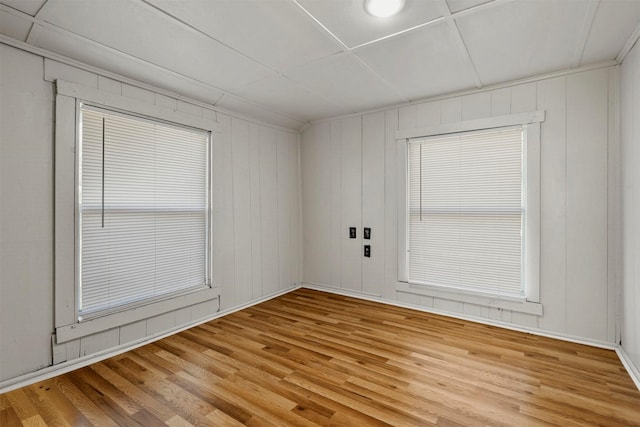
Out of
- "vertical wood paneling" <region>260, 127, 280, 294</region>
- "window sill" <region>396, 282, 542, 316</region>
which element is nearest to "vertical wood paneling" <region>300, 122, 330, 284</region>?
"vertical wood paneling" <region>260, 127, 280, 294</region>

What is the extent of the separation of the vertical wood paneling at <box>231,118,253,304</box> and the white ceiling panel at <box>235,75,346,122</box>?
21.0 inches

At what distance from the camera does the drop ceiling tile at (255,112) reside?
3.43 meters

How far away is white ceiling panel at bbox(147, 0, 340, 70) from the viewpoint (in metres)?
1.84

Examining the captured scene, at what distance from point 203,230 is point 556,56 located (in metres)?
3.67

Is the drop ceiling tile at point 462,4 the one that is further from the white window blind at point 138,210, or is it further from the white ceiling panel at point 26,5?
the white window blind at point 138,210

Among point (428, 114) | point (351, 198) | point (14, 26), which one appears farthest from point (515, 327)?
point (14, 26)

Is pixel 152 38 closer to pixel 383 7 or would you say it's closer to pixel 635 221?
pixel 383 7

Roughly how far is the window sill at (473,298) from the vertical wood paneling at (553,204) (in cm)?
13

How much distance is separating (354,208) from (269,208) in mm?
1165

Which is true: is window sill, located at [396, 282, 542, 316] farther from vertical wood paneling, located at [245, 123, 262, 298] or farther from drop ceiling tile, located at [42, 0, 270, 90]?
drop ceiling tile, located at [42, 0, 270, 90]

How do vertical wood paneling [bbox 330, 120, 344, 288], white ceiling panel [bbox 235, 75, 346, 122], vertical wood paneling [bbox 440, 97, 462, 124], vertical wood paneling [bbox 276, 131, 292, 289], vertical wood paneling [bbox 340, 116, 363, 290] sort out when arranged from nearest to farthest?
white ceiling panel [bbox 235, 75, 346, 122] → vertical wood paneling [bbox 440, 97, 462, 124] → vertical wood paneling [bbox 340, 116, 363, 290] → vertical wood paneling [bbox 330, 120, 344, 288] → vertical wood paneling [bbox 276, 131, 292, 289]

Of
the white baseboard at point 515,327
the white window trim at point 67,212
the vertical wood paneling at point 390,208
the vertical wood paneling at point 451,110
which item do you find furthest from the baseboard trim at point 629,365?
the white window trim at point 67,212

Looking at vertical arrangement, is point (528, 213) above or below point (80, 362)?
above

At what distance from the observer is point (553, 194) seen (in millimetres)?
2865
